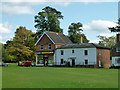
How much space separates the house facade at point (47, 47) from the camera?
70312 millimetres

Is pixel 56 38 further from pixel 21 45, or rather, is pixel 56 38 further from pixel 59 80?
pixel 59 80

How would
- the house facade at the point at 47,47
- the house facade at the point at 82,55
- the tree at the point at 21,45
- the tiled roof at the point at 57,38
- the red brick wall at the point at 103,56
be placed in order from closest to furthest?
the house facade at the point at 82,55 → the red brick wall at the point at 103,56 → the house facade at the point at 47,47 → the tiled roof at the point at 57,38 → the tree at the point at 21,45

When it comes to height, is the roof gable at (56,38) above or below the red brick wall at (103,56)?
above

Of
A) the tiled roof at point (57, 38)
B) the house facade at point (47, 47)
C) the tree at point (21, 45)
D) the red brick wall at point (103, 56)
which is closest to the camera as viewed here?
the red brick wall at point (103, 56)

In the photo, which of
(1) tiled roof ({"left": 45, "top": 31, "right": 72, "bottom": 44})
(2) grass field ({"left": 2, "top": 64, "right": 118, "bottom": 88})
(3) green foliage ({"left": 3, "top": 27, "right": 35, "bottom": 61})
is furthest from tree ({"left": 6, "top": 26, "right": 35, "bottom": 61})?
(2) grass field ({"left": 2, "top": 64, "right": 118, "bottom": 88})

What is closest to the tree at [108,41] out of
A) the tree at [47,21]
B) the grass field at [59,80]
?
the tree at [47,21]

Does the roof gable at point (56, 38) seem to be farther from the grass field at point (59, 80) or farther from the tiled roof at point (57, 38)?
the grass field at point (59, 80)

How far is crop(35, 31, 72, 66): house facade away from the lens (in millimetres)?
70312

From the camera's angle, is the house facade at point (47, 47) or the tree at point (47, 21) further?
the tree at point (47, 21)

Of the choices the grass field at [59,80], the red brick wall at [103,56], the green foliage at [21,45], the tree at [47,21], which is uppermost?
the tree at [47,21]

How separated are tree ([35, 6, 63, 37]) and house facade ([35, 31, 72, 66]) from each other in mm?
10969

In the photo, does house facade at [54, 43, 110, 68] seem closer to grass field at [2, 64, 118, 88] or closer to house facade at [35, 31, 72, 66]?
house facade at [35, 31, 72, 66]

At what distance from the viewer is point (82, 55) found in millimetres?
65500

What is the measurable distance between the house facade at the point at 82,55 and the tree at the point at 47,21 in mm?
16678
